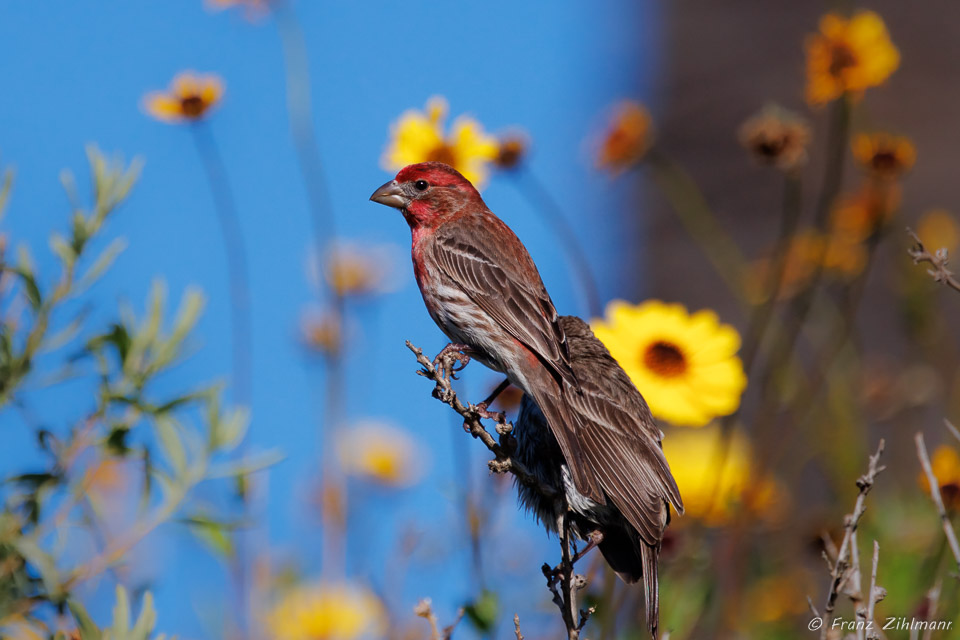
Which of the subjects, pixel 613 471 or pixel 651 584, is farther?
pixel 613 471

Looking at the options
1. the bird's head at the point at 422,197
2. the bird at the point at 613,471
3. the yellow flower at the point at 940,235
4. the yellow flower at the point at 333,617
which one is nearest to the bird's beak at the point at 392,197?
the bird's head at the point at 422,197

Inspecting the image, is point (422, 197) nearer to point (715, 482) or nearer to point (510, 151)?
point (510, 151)

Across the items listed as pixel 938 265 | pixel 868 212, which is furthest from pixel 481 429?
pixel 868 212

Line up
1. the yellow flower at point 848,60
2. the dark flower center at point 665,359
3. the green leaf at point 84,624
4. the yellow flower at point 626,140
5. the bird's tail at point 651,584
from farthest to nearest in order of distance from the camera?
the yellow flower at point 626,140 → the yellow flower at point 848,60 → the dark flower center at point 665,359 → the bird's tail at point 651,584 → the green leaf at point 84,624

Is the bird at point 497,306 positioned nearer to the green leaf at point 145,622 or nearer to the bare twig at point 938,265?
the bare twig at point 938,265

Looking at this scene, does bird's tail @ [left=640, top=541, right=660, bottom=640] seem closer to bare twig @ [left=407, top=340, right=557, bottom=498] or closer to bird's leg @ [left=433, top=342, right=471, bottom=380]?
bare twig @ [left=407, top=340, right=557, bottom=498]

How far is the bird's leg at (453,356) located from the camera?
3133 millimetres

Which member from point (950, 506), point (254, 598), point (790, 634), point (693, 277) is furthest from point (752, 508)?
point (693, 277)

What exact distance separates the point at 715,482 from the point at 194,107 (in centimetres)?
213

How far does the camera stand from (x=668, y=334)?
3123 mm

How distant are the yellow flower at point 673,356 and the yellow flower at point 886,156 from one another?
3.20 ft

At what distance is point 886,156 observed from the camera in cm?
362

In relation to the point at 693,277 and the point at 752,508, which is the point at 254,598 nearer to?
the point at 752,508

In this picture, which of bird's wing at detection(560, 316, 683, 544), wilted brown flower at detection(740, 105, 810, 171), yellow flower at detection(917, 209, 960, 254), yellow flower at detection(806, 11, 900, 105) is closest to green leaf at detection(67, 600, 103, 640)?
bird's wing at detection(560, 316, 683, 544)
